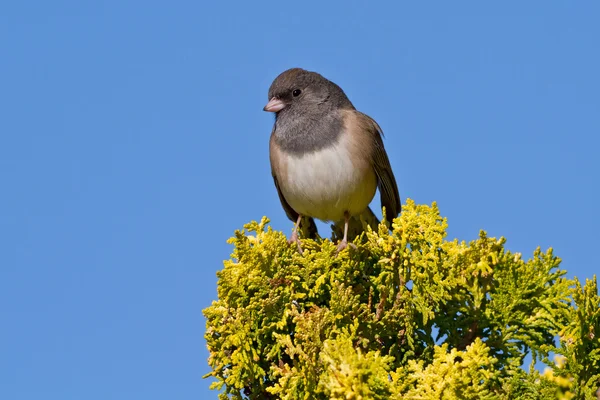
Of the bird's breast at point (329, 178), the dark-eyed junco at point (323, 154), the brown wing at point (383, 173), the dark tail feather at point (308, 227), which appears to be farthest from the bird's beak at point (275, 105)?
the dark tail feather at point (308, 227)

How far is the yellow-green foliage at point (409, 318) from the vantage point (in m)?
2.28

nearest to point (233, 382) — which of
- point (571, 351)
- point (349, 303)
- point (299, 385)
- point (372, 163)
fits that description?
point (299, 385)

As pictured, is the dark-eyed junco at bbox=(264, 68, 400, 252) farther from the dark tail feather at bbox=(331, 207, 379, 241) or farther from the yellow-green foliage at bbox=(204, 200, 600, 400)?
the yellow-green foliage at bbox=(204, 200, 600, 400)

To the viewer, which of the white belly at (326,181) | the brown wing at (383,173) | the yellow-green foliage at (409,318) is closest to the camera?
the yellow-green foliage at (409,318)

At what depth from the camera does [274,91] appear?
13.6ft

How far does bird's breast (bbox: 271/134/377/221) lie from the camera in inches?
149

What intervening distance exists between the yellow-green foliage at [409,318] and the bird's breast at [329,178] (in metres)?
1.03

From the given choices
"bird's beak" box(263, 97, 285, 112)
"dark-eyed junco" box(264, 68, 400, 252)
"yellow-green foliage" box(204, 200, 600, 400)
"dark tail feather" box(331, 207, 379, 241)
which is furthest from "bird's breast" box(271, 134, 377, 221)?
"yellow-green foliage" box(204, 200, 600, 400)

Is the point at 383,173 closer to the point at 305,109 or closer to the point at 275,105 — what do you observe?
the point at 305,109

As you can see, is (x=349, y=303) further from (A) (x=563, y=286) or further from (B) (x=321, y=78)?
(B) (x=321, y=78)

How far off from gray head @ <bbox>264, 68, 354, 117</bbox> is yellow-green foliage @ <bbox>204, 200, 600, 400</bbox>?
1438 mm

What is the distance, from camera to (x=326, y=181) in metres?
3.77

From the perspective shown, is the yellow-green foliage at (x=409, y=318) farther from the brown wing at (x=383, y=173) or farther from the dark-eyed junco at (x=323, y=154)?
the brown wing at (x=383, y=173)

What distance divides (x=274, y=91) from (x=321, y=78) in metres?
0.27
